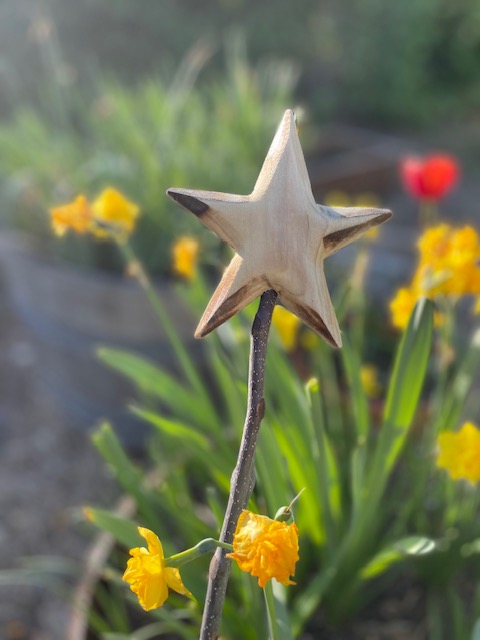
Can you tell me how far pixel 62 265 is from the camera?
146 centimetres

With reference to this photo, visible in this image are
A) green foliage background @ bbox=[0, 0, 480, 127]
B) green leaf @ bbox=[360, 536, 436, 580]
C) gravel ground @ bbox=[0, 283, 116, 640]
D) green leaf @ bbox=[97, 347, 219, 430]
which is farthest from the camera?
green foliage background @ bbox=[0, 0, 480, 127]

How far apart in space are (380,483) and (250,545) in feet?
1.05

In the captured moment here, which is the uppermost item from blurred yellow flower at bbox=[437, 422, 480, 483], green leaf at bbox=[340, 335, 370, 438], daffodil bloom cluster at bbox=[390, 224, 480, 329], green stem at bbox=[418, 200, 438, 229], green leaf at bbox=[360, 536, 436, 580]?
green stem at bbox=[418, 200, 438, 229]

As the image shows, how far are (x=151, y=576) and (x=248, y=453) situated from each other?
9 centimetres

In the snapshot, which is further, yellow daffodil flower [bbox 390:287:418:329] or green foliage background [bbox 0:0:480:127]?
green foliage background [bbox 0:0:480:127]

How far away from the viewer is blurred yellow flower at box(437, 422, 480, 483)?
606 millimetres

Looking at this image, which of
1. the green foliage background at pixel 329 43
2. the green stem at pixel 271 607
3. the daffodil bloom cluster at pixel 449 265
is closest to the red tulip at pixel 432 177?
the daffodil bloom cluster at pixel 449 265

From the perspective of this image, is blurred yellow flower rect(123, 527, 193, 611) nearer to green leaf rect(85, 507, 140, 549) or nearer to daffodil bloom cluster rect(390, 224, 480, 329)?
green leaf rect(85, 507, 140, 549)

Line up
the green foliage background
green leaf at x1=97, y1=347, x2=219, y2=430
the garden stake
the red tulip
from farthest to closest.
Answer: the green foliage background
the red tulip
green leaf at x1=97, y1=347, x2=219, y2=430
the garden stake

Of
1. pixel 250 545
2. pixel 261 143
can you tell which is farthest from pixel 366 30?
pixel 250 545

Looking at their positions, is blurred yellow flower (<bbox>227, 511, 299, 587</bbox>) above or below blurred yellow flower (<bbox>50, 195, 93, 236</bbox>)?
below

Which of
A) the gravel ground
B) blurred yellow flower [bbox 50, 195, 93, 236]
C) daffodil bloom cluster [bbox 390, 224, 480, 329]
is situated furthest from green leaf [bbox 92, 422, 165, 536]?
the gravel ground

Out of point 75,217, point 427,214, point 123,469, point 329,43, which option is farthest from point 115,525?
point 329,43

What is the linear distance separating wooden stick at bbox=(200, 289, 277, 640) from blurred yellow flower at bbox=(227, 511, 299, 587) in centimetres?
3
